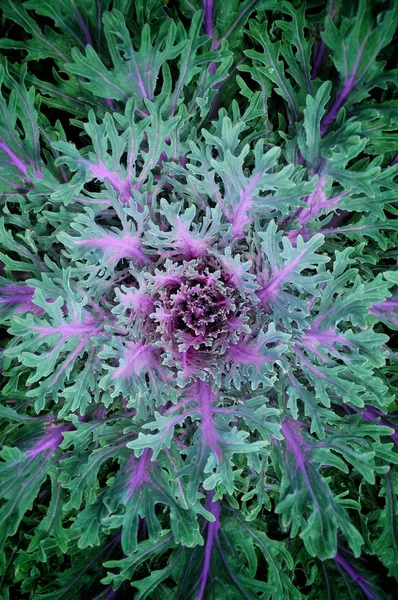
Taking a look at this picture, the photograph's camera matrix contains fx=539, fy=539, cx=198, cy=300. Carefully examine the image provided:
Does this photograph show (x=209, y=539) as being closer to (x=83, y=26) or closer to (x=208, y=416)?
(x=208, y=416)

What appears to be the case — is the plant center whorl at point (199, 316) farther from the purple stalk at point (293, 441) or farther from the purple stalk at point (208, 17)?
the purple stalk at point (208, 17)

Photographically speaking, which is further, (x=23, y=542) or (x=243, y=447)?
(x=23, y=542)

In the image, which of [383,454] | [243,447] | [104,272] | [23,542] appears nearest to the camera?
[243,447]

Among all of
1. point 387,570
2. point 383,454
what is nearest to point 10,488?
point 383,454

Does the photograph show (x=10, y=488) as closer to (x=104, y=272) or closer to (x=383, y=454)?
(x=104, y=272)

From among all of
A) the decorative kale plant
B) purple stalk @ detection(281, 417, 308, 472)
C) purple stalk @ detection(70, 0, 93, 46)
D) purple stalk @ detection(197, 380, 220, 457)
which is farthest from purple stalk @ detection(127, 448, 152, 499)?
purple stalk @ detection(70, 0, 93, 46)

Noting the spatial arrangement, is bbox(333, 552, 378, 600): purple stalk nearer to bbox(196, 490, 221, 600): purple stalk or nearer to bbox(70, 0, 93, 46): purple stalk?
bbox(196, 490, 221, 600): purple stalk

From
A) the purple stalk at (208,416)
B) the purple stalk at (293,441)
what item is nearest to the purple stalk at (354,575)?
the purple stalk at (293,441)
